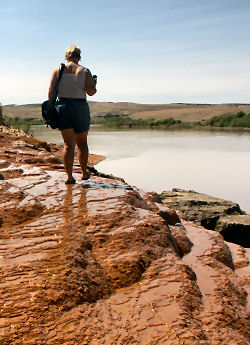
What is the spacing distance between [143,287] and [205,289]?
0.59 m

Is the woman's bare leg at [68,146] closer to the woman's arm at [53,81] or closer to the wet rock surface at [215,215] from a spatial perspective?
the woman's arm at [53,81]

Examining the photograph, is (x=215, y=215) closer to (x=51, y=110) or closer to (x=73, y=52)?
(x=51, y=110)

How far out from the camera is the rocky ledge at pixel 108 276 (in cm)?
259

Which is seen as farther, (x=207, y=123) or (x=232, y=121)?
(x=207, y=123)

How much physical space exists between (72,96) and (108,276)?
265 cm

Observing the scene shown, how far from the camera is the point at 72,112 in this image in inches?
199

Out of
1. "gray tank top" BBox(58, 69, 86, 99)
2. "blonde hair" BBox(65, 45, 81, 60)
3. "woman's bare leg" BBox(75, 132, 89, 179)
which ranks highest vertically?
"blonde hair" BBox(65, 45, 81, 60)

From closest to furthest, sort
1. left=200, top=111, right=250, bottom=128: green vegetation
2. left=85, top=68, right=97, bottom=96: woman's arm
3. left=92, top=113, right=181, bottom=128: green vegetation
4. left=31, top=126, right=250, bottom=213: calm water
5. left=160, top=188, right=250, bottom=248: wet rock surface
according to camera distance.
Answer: left=85, top=68, right=97, bottom=96: woman's arm, left=160, top=188, right=250, bottom=248: wet rock surface, left=31, top=126, right=250, bottom=213: calm water, left=200, top=111, right=250, bottom=128: green vegetation, left=92, top=113, right=181, bottom=128: green vegetation

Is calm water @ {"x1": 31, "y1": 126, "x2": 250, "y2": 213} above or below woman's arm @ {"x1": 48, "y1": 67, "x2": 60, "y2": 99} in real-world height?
below

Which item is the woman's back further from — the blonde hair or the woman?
the blonde hair

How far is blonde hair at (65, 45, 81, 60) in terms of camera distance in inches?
199

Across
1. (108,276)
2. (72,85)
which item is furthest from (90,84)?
(108,276)

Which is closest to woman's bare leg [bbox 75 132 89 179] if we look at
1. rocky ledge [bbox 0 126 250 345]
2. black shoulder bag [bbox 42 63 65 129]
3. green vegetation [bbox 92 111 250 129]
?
black shoulder bag [bbox 42 63 65 129]

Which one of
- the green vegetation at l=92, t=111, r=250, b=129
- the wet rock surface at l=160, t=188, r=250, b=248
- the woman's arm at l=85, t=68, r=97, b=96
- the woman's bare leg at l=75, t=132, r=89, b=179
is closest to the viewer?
the woman's arm at l=85, t=68, r=97, b=96
